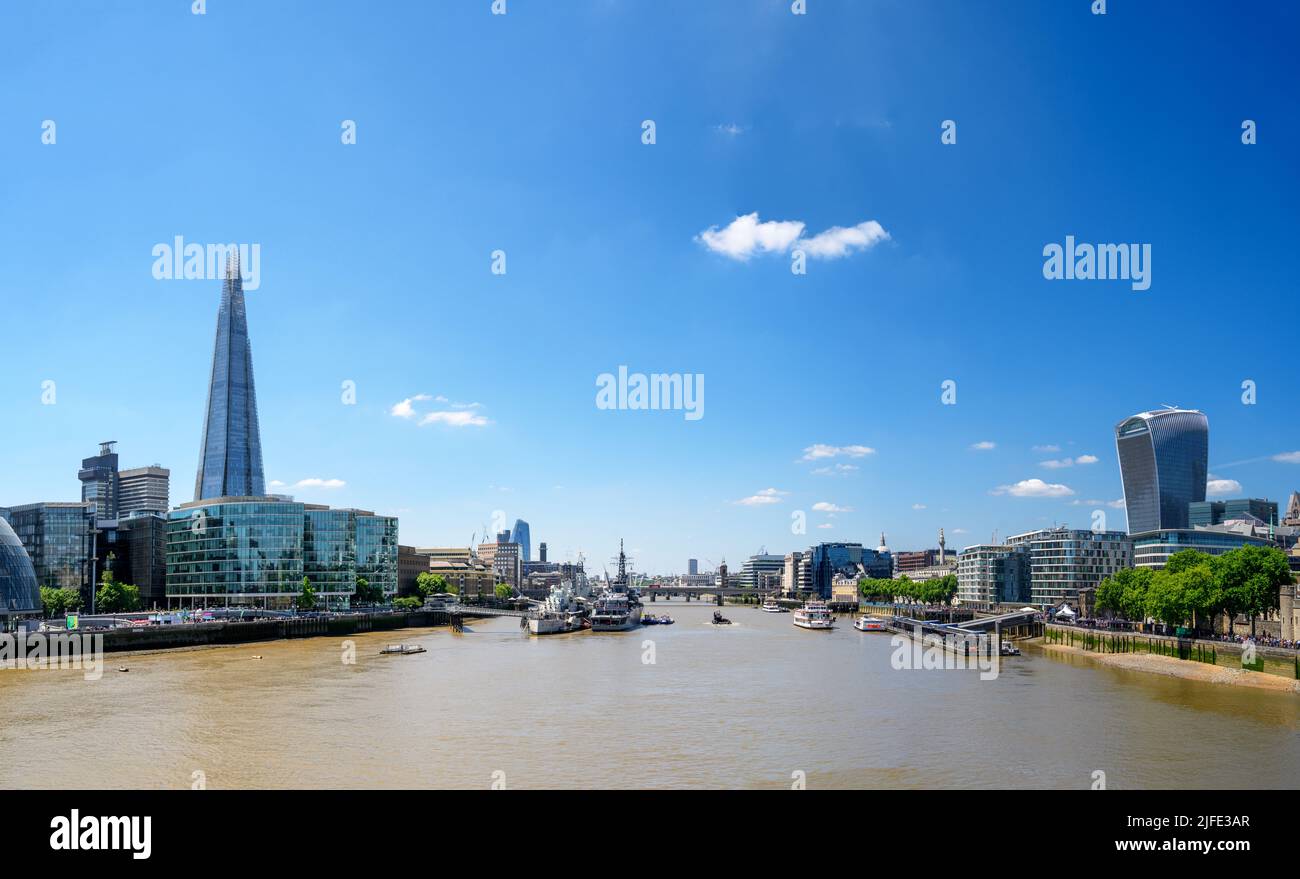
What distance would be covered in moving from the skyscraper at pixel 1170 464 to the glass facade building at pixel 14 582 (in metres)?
199

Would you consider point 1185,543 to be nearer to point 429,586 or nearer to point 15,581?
point 429,586

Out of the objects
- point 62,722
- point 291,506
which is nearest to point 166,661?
point 62,722

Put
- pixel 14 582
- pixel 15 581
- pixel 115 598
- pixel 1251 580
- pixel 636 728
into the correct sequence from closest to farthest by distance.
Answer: pixel 636 728 → pixel 1251 580 → pixel 14 582 → pixel 15 581 → pixel 115 598

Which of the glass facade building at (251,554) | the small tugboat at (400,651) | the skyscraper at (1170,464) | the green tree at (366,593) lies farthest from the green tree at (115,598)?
the skyscraper at (1170,464)

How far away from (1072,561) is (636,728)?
122596mm

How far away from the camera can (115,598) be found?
123 m

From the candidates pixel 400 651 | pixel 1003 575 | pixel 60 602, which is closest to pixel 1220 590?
pixel 400 651

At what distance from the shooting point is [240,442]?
18175cm

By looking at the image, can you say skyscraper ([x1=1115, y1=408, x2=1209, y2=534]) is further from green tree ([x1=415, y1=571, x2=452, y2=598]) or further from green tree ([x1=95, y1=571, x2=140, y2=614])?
green tree ([x1=95, y1=571, x2=140, y2=614])

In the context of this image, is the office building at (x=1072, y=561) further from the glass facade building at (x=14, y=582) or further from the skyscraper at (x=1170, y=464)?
the glass facade building at (x=14, y=582)

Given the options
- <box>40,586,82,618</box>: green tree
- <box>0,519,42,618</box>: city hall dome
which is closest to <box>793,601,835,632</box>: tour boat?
<box>40,586,82,618</box>: green tree

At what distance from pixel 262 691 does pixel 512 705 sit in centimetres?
1610

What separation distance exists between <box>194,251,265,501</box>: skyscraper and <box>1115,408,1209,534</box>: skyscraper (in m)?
186

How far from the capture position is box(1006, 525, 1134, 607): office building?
14175 cm
